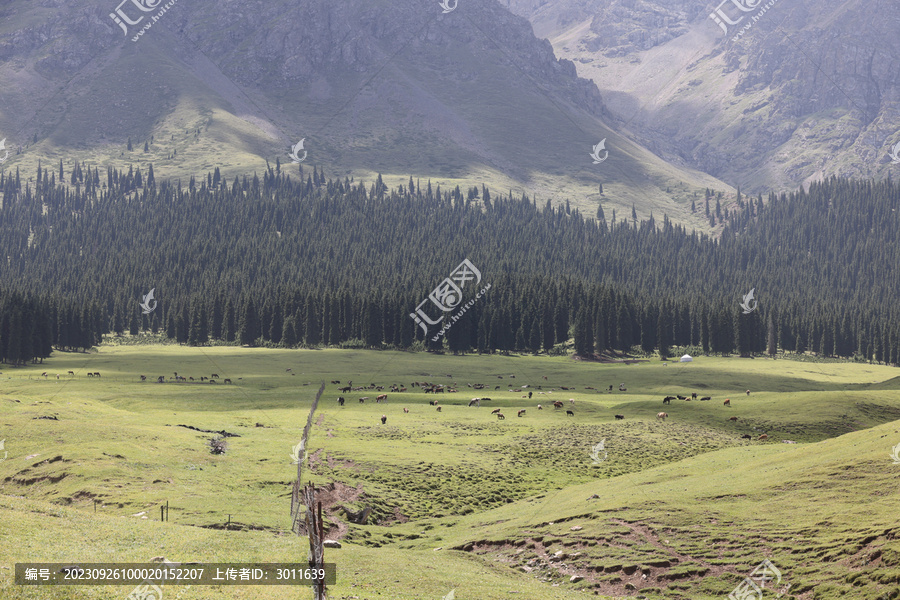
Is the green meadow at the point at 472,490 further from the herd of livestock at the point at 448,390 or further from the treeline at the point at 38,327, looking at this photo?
the treeline at the point at 38,327

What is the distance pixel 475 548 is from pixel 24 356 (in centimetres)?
13934

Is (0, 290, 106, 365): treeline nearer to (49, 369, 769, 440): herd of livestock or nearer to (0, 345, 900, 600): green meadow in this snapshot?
(49, 369, 769, 440): herd of livestock

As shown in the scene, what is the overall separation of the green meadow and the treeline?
50.2 meters

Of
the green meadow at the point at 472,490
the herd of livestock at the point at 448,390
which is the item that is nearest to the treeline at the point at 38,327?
the herd of livestock at the point at 448,390

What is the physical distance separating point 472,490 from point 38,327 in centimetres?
13533

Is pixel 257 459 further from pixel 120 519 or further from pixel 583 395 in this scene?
pixel 583 395

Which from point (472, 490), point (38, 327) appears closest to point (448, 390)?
point (472, 490)

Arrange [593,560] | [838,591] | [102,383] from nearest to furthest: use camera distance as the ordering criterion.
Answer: [838,591] → [593,560] → [102,383]

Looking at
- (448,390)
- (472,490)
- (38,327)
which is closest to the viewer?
(472,490)

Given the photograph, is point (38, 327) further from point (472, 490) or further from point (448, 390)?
point (472, 490)

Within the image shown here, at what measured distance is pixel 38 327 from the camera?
150 m

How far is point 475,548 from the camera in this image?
4112cm

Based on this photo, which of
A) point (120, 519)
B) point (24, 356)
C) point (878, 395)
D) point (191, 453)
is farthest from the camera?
point (24, 356)

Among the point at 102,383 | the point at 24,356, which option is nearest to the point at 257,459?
the point at 102,383
